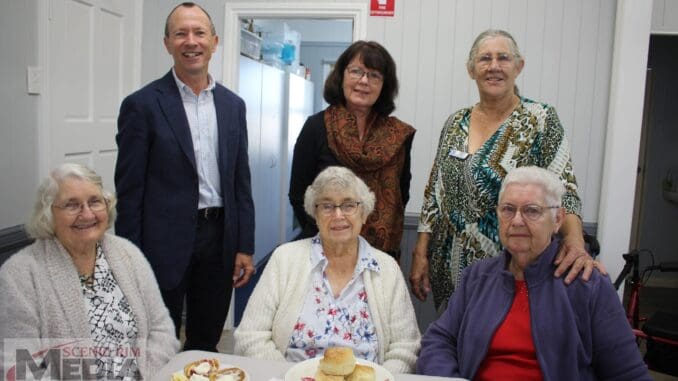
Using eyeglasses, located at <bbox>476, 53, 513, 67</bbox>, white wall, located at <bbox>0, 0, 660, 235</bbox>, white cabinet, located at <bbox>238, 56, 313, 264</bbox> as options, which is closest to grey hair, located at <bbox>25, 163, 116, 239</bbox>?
eyeglasses, located at <bbox>476, 53, 513, 67</bbox>

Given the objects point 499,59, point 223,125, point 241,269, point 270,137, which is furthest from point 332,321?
point 270,137

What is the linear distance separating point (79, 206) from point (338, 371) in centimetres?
91

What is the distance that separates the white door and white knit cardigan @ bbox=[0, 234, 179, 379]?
1.36 metres

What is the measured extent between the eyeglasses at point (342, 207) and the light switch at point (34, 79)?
5.40 feet

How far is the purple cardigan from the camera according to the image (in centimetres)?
157

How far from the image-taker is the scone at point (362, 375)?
133cm

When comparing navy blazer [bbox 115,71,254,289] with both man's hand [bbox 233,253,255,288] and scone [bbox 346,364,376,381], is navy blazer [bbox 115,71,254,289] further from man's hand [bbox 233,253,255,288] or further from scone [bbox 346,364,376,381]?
scone [bbox 346,364,376,381]

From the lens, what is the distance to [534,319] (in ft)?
5.26

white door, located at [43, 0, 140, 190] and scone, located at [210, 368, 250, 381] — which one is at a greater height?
white door, located at [43, 0, 140, 190]

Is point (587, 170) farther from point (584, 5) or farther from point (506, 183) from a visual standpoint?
point (506, 183)

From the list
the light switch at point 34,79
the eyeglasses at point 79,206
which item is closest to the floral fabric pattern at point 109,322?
the eyeglasses at point 79,206

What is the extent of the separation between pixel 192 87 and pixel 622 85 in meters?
2.35

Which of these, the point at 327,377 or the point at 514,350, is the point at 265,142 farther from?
the point at 327,377

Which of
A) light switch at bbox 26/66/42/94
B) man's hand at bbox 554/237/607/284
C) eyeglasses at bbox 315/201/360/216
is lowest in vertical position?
man's hand at bbox 554/237/607/284
